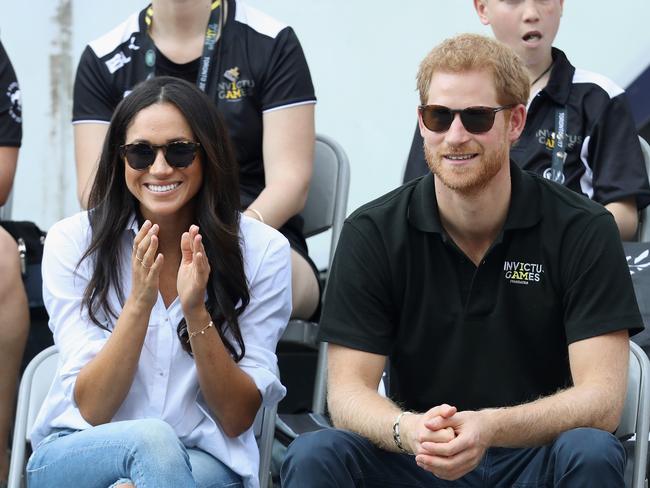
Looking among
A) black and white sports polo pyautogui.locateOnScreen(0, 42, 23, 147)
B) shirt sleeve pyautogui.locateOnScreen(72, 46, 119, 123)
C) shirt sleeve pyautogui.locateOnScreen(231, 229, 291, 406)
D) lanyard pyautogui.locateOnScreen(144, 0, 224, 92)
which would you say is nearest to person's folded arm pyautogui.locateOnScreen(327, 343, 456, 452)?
shirt sleeve pyautogui.locateOnScreen(231, 229, 291, 406)

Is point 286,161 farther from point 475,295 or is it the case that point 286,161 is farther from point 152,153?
point 475,295

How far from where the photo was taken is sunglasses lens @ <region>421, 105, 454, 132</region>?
11.1ft

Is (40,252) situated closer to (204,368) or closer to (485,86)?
(204,368)

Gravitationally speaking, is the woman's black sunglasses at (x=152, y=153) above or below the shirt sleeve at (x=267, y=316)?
above

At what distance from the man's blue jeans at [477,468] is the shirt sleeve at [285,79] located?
155cm

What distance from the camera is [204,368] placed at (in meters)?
3.36

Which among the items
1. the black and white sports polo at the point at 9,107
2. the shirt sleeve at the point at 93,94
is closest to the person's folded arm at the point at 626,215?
the shirt sleeve at the point at 93,94

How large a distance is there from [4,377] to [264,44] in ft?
4.56

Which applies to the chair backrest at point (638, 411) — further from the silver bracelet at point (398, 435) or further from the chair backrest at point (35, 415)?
the chair backrest at point (35, 415)

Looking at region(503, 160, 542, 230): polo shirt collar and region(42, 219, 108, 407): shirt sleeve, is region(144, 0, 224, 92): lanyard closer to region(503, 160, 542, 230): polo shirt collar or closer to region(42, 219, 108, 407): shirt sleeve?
region(42, 219, 108, 407): shirt sleeve

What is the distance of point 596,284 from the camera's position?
3354mm

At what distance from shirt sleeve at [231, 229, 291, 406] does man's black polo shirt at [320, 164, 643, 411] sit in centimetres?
19

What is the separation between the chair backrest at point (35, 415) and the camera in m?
3.54

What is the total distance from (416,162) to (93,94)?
112 cm
